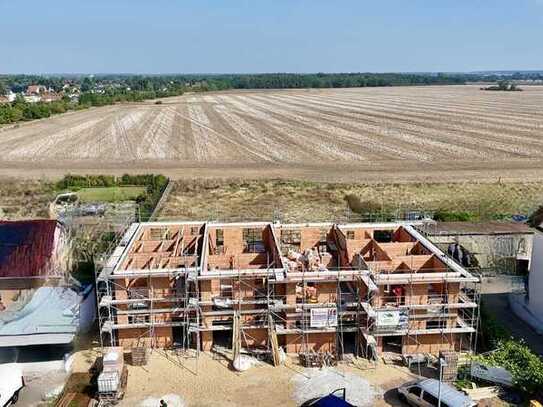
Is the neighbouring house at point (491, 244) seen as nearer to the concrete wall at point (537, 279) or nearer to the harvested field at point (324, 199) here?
the concrete wall at point (537, 279)

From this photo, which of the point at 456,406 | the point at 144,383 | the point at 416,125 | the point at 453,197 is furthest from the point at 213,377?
the point at 416,125

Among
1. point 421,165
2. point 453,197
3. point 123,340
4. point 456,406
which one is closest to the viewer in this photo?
point 456,406

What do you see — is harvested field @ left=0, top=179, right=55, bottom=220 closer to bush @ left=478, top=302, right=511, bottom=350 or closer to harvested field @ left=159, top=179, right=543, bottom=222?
harvested field @ left=159, top=179, right=543, bottom=222

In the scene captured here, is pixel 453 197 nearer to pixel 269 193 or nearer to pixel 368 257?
pixel 269 193

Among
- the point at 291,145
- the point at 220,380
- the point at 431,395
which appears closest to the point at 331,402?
the point at 431,395

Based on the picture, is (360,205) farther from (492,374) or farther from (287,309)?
(492,374)

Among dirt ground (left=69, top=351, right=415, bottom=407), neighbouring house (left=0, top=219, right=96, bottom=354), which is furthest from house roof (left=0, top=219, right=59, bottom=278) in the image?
dirt ground (left=69, top=351, right=415, bottom=407)

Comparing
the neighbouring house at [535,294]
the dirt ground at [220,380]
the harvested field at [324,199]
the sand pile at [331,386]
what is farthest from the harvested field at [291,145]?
the sand pile at [331,386]
